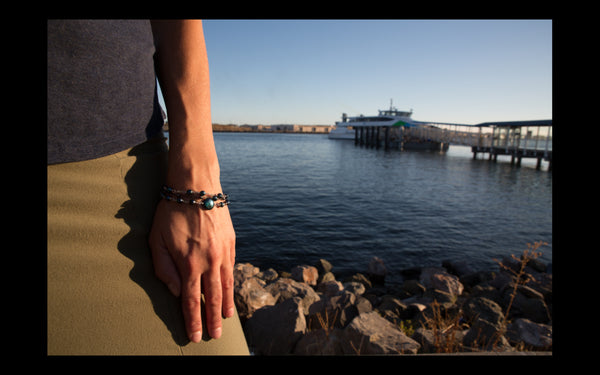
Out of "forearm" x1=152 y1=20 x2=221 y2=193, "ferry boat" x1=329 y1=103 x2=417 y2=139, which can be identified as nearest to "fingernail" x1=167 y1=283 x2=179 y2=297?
"forearm" x1=152 y1=20 x2=221 y2=193

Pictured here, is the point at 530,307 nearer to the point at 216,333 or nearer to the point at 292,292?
the point at 292,292

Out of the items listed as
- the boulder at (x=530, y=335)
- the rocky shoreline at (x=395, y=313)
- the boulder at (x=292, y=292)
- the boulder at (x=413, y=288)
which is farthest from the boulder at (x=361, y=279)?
the boulder at (x=530, y=335)

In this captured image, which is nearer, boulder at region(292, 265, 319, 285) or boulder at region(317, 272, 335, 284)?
boulder at region(292, 265, 319, 285)

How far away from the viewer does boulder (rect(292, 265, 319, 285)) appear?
7230mm

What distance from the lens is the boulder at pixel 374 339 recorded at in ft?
10.5

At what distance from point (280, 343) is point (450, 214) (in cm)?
1286

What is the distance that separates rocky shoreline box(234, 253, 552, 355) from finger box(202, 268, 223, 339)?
2.75m

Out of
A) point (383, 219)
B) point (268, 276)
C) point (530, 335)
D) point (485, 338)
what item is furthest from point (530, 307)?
point (383, 219)

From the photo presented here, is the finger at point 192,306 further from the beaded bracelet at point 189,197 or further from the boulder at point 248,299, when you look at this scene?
the boulder at point 248,299

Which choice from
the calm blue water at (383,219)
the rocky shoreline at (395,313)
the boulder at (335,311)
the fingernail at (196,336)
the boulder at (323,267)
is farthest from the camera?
the calm blue water at (383,219)

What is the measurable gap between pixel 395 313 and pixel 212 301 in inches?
217

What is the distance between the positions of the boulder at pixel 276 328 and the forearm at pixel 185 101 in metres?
3.25

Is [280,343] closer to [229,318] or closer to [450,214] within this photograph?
[229,318]

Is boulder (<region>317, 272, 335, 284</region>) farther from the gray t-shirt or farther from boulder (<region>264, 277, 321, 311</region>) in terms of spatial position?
the gray t-shirt
